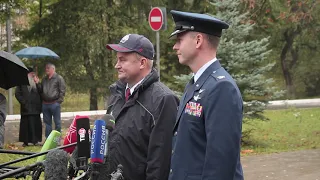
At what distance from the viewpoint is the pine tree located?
13438 millimetres

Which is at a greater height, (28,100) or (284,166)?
(28,100)

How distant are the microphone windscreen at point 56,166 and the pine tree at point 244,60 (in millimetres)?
10617

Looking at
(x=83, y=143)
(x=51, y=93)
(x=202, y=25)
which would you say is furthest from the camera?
(x=51, y=93)

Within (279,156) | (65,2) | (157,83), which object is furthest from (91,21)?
(157,83)

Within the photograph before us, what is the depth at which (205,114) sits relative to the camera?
10.5ft

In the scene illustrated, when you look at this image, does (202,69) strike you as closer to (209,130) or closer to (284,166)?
(209,130)

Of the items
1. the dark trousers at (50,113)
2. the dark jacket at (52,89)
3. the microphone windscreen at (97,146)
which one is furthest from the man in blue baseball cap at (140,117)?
the dark trousers at (50,113)

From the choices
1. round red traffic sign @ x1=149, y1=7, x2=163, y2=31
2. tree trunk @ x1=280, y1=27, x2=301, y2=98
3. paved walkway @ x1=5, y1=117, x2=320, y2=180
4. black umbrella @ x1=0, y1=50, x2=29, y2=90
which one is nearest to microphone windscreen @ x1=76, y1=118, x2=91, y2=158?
black umbrella @ x1=0, y1=50, x2=29, y2=90

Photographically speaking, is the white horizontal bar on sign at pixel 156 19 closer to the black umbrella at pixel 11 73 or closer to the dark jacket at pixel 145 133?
the black umbrella at pixel 11 73

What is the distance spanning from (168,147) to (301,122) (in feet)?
54.5

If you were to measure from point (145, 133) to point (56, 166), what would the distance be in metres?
1.21

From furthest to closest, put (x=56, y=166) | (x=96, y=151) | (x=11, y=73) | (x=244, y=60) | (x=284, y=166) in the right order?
(x=244, y=60), (x=284, y=166), (x=11, y=73), (x=96, y=151), (x=56, y=166)

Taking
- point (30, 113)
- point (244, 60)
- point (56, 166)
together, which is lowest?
point (30, 113)

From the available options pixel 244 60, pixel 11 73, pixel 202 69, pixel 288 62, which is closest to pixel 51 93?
pixel 244 60
